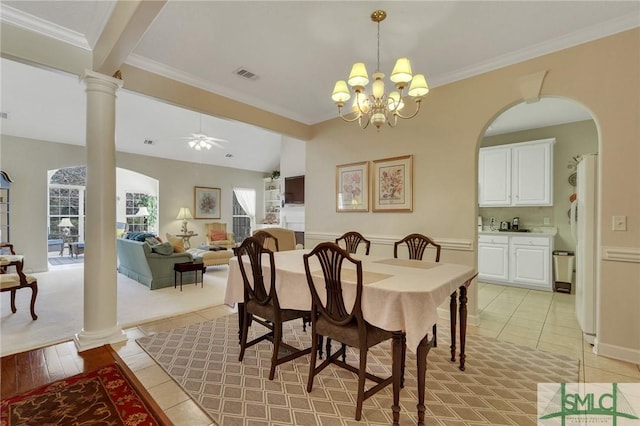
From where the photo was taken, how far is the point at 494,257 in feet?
17.2

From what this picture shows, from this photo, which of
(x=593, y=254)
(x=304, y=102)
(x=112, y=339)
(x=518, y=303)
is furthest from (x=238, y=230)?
(x=593, y=254)

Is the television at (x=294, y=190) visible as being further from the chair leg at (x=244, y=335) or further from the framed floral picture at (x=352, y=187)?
the chair leg at (x=244, y=335)

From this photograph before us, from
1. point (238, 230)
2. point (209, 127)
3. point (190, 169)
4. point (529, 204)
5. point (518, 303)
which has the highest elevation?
point (209, 127)

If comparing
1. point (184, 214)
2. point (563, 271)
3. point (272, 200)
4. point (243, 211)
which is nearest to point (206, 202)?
point (184, 214)

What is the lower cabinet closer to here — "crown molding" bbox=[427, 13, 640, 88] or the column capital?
"crown molding" bbox=[427, 13, 640, 88]

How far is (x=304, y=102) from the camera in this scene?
428 cm

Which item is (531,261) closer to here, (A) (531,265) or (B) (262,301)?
(A) (531,265)

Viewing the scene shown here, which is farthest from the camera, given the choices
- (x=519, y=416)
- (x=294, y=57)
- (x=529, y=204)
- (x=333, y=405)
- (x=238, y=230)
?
(x=238, y=230)

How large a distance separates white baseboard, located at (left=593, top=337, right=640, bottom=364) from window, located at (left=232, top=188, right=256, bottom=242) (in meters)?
8.95

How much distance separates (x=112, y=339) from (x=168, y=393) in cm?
121

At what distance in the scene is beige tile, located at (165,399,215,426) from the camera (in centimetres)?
177

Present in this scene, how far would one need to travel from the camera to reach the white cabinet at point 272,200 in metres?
9.70

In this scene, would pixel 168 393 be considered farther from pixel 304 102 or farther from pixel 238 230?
pixel 238 230

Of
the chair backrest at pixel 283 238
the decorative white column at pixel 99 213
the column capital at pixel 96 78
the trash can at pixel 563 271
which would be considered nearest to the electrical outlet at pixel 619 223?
the trash can at pixel 563 271
